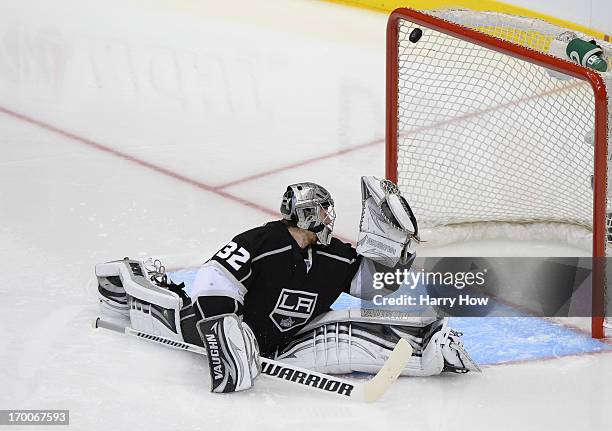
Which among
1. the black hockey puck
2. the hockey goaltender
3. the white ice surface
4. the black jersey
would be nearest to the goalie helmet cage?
the black hockey puck

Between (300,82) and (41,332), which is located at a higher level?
(300,82)

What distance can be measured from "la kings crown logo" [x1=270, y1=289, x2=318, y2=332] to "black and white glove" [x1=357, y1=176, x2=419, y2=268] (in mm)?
158

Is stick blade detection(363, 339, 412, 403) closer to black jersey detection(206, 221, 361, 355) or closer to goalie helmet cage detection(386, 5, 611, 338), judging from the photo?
black jersey detection(206, 221, 361, 355)

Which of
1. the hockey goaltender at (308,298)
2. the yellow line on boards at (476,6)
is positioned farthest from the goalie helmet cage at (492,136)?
the yellow line on boards at (476,6)

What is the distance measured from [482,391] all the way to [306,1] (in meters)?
4.19

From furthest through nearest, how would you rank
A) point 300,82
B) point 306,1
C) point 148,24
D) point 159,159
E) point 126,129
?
point 306,1, point 148,24, point 300,82, point 126,129, point 159,159

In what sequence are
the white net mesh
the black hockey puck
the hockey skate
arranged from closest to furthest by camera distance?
the hockey skate < the black hockey puck < the white net mesh

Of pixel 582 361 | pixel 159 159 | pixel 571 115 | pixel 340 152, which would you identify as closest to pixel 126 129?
pixel 159 159

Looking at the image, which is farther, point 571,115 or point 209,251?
point 571,115

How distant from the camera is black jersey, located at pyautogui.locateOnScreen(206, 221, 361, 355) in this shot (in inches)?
114

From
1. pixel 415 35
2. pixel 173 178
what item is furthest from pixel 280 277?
pixel 173 178

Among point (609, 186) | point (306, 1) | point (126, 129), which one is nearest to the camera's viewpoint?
point (609, 186)

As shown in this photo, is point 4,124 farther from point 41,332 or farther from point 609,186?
point 609,186

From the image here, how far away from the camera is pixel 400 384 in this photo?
9.77 feet
